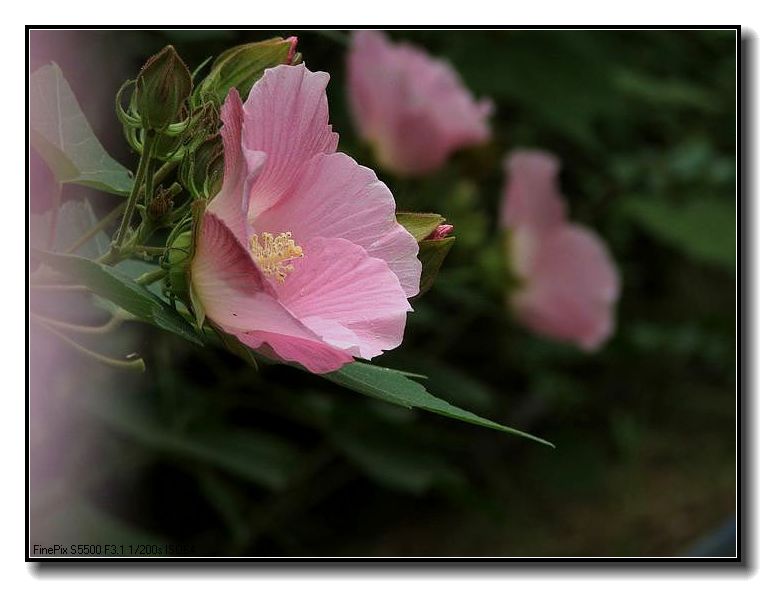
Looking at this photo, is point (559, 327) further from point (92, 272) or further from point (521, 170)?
point (92, 272)

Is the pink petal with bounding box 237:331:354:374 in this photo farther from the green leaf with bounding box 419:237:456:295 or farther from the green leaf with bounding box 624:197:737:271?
the green leaf with bounding box 624:197:737:271

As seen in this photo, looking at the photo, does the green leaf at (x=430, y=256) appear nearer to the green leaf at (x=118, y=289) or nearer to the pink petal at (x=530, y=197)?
the green leaf at (x=118, y=289)

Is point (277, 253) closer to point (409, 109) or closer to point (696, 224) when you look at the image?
point (409, 109)

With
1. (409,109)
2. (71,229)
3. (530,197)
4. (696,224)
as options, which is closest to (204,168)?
(71,229)

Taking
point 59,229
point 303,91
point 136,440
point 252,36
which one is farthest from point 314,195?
point 136,440

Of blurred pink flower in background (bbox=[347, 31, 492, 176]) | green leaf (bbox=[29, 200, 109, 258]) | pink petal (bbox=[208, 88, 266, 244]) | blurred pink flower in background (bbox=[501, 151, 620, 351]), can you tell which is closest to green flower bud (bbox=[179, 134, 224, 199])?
pink petal (bbox=[208, 88, 266, 244])
